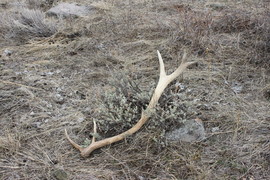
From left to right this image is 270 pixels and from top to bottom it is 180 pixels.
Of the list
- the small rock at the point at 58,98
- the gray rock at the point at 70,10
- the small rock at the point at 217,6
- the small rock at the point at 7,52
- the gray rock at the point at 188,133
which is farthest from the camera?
the gray rock at the point at 70,10

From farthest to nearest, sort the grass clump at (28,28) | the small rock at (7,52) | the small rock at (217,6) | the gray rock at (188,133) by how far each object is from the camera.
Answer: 1. the small rock at (217,6)
2. the grass clump at (28,28)
3. the small rock at (7,52)
4. the gray rock at (188,133)

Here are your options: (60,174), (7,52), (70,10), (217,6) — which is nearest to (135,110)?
(60,174)

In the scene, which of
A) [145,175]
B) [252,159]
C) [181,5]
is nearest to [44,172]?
[145,175]

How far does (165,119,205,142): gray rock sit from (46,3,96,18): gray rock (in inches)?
162

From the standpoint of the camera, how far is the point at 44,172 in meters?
2.20

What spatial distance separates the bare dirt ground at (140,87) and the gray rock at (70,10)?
1.24 feet

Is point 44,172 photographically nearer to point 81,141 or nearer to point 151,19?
point 81,141

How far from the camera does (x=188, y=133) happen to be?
2.40m

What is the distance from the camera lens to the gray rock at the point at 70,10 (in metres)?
5.75

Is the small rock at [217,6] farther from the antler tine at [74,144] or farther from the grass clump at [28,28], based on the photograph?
the antler tine at [74,144]

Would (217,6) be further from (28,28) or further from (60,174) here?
(60,174)

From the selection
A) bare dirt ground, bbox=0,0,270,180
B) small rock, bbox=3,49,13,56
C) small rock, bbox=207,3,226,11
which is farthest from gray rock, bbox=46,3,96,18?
small rock, bbox=207,3,226,11

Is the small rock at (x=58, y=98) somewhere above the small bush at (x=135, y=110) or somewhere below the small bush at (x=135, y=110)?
below

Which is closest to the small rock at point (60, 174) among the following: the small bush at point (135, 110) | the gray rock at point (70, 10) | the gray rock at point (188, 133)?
the small bush at point (135, 110)
